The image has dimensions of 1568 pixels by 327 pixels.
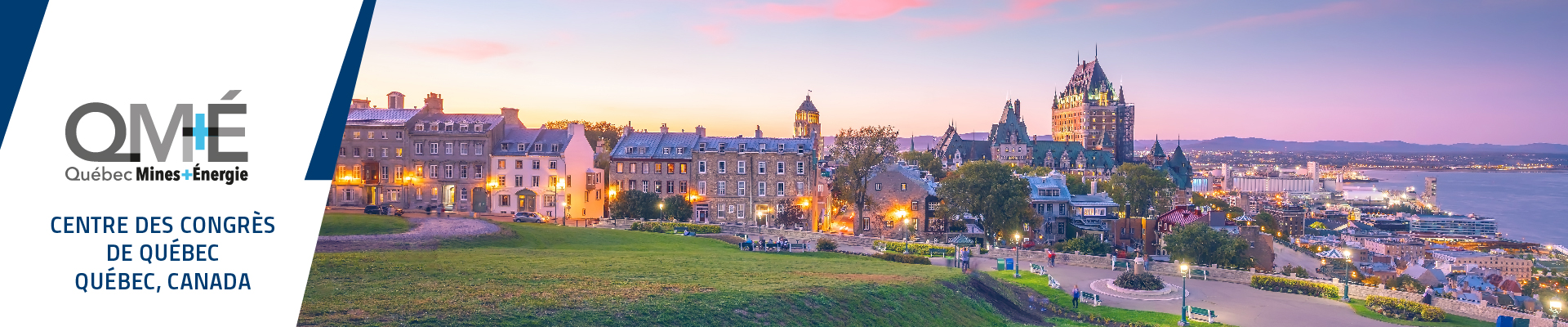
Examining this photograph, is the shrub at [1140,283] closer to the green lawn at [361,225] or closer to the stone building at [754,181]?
the stone building at [754,181]

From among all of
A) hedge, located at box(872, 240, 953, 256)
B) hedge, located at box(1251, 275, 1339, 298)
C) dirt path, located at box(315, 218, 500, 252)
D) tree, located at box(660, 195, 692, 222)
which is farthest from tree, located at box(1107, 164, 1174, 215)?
dirt path, located at box(315, 218, 500, 252)

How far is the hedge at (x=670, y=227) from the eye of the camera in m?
57.8

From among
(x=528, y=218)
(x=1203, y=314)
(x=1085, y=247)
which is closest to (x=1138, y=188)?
(x=1085, y=247)

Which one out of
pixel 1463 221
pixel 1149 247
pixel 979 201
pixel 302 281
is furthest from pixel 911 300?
pixel 1463 221

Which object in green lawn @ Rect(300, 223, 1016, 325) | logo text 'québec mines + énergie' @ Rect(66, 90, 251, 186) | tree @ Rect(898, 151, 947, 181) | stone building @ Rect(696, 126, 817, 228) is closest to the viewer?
logo text 'québec mines + énergie' @ Rect(66, 90, 251, 186)

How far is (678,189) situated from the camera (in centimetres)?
7181

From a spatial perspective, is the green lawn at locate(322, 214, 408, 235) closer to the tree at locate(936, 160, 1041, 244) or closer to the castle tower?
the tree at locate(936, 160, 1041, 244)

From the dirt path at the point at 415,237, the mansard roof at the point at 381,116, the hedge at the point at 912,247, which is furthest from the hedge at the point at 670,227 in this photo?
the mansard roof at the point at 381,116

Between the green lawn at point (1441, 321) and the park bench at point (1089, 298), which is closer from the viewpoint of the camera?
the green lawn at point (1441, 321)

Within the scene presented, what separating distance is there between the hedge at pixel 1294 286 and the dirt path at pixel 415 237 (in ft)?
133

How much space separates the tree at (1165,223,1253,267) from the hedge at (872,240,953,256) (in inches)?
747

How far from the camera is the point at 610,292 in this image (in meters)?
21.5

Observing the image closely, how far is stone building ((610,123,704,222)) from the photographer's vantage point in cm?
7162

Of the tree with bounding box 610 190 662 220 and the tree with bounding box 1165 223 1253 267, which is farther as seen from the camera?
the tree with bounding box 610 190 662 220
